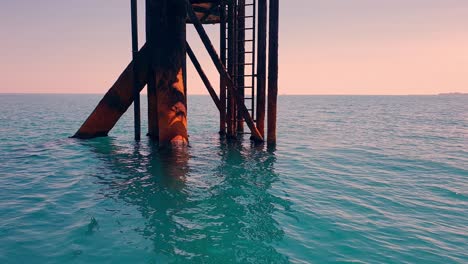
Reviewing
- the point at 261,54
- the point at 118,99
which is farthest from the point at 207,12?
the point at 118,99

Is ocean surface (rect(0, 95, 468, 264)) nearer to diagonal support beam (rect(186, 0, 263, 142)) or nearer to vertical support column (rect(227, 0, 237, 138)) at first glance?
diagonal support beam (rect(186, 0, 263, 142))

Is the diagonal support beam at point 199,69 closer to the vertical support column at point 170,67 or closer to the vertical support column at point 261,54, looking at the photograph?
the vertical support column at point 170,67

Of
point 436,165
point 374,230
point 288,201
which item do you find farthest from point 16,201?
point 436,165

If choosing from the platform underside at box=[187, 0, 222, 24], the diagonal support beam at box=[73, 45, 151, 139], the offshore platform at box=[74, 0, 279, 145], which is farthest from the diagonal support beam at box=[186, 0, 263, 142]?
the diagonal support beam at box=[73, 45, 151, 139]

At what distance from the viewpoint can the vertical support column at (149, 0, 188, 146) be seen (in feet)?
36.5

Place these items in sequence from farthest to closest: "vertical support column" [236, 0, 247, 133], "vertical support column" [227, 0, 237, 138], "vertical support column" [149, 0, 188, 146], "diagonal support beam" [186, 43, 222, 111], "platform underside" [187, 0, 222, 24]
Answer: "platform underside" [187, 0, 222, 24], "vertical support column" [236, 0, 247, 133], "vertical support column" [227, 0, 237, 138], "diagonal support beam" [186, 43, 222, 111], "vertical support column" [149, 0, 188, 146]

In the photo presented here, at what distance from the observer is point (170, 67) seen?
11133 mm

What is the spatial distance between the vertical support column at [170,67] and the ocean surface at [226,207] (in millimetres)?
1008

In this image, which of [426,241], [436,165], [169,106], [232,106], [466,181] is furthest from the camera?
[232,106]

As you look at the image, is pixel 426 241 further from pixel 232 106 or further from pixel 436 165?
pixel 232 106

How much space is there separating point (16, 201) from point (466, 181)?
40.9 feet

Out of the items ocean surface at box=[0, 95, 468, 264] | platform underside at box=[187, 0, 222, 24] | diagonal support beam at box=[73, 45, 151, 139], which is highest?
platform underside at box=[187, 0, 222, 24]

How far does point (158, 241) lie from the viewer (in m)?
5.22

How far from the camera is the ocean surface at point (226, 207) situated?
16.5 ft
